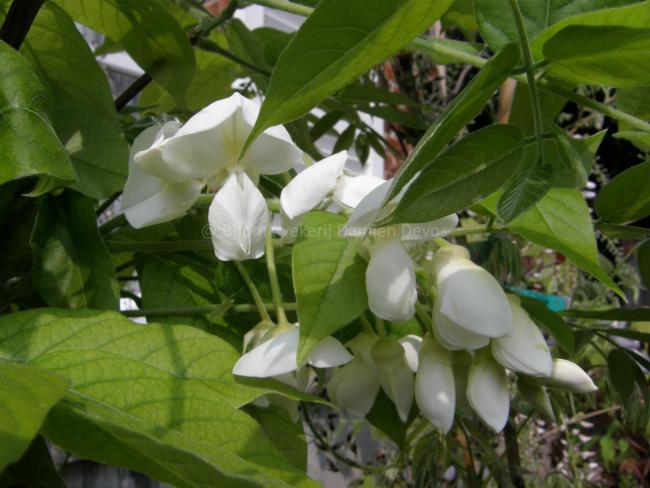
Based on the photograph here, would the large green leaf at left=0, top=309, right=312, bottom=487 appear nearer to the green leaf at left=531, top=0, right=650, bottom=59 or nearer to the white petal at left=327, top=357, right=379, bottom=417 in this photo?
the white petal at left=327, top=357, right=379, bottom=417

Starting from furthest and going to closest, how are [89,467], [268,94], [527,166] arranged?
[89,467]
[527,166]
[268,94]

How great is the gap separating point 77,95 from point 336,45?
0.32m

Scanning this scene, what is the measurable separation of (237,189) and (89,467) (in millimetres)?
1196

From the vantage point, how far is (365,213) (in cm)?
34

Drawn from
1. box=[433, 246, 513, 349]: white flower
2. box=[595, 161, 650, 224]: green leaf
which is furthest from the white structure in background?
box=[433, 246, 513, 349]: white flower

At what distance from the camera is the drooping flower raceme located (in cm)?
36

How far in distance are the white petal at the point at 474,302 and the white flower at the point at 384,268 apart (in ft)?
0.07

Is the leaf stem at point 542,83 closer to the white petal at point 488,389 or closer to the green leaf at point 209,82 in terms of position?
the white petal at point 488,389

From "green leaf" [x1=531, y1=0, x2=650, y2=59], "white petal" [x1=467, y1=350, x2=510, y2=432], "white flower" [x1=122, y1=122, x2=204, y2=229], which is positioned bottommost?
"white petal" [x1=467, y1=350, x2=510, y2=432]

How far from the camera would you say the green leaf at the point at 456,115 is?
26 cm

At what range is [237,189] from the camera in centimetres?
37

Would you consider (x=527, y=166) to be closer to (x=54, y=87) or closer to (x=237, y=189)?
(x=237, y=189)

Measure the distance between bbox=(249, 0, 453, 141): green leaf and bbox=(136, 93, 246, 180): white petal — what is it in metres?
0.11

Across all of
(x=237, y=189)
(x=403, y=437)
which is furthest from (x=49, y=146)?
(x=403, y=437)
